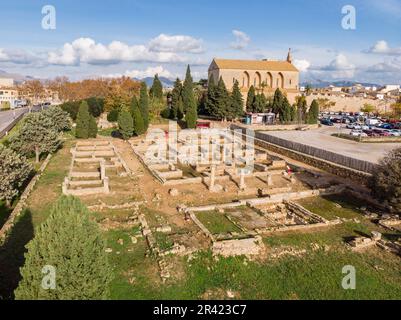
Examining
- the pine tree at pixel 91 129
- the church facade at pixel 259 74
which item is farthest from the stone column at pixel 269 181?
the church facade at pixel 259 74

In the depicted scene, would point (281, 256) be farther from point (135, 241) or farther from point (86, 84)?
point (86, 84)

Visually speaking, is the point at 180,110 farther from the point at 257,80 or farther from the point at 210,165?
the point at 257,80

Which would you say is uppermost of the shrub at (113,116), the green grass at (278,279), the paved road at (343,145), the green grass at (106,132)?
the shrub at (113,116)

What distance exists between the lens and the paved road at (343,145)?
29600mm

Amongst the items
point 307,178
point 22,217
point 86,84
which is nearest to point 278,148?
point 307,178

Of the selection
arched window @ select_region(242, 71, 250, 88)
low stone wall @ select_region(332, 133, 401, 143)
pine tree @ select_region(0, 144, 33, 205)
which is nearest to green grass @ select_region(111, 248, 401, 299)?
pine tree @ select_region(0, 144, 33, 205)

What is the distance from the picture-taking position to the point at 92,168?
25.0 metres

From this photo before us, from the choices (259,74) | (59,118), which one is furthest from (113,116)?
(259,74)

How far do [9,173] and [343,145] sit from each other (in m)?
28.7

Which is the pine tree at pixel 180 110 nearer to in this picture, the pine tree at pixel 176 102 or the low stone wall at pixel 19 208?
the pine tree at pixel 176 102

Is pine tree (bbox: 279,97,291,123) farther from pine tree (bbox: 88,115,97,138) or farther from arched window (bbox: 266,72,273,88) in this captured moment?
pine tree (bbox: 88,115,97,138)

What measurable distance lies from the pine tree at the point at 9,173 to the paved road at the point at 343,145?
2342 centimetres

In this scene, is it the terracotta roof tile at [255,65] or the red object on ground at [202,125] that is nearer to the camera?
the red object on ground at [202,125]
